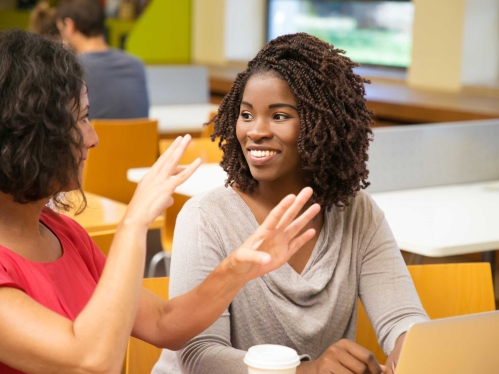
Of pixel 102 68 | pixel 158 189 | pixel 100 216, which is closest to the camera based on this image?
pixel 158 189

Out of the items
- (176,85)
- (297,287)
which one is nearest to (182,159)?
(297,287)

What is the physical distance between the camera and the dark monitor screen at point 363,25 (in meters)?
5.68

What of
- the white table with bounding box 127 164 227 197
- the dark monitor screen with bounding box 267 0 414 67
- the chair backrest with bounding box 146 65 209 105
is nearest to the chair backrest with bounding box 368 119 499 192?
the white table with bounding box 127 164 227 197

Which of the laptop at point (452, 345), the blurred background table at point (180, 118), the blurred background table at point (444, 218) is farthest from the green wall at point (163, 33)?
the laptop at point (452, 345)

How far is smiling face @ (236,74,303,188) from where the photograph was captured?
1.57 metres

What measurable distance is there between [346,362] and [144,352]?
0.49 m

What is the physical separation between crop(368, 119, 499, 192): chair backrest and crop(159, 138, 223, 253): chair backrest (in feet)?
2.27

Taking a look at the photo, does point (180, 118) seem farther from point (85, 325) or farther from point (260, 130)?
point (85, 325)

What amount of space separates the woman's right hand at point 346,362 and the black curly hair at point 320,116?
0.39 metres

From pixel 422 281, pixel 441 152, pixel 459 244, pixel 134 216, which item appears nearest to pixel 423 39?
pixel 441 152

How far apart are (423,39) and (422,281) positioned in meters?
3.63

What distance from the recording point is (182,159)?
3.07m

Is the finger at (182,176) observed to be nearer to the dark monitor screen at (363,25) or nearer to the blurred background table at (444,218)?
the blurred background table at (444,218)

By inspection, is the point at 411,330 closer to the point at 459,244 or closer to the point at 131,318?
the point at 131,318
